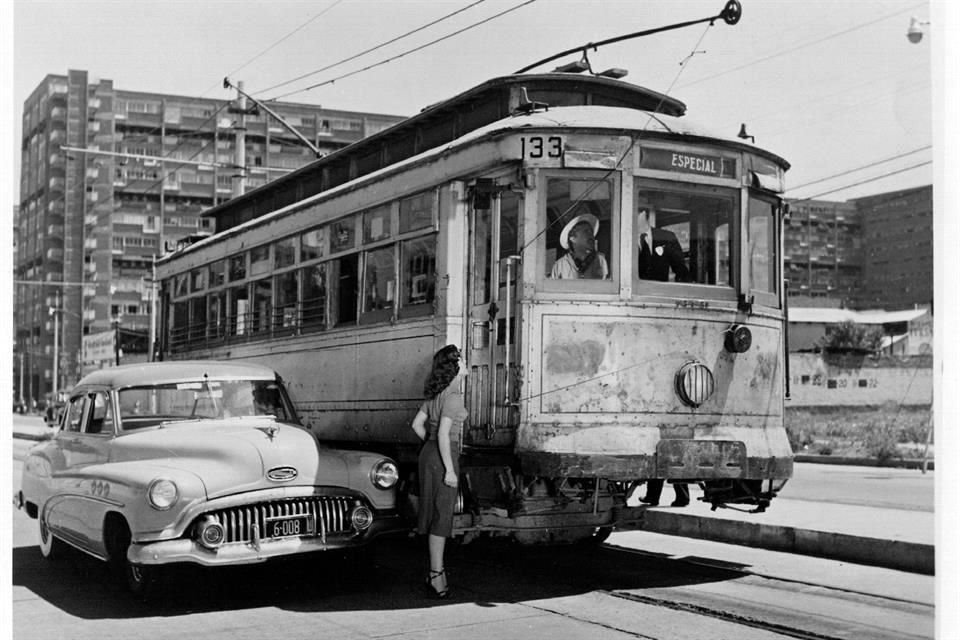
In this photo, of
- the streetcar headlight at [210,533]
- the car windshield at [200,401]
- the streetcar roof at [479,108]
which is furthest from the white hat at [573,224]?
the streetcar headlight at [210,533]

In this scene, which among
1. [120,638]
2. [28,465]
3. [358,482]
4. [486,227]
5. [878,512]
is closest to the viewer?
[120,638]

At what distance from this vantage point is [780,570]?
8.48 m

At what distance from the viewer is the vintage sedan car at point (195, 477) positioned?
6829 mm

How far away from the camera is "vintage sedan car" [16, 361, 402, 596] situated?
6.83 m

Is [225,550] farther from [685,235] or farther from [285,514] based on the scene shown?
[685,235]

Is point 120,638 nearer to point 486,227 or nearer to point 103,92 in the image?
point 486,227

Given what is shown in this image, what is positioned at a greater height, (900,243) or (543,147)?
(543,147)

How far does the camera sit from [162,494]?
6797 mm

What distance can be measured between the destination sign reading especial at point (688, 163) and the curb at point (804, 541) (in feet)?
10.1

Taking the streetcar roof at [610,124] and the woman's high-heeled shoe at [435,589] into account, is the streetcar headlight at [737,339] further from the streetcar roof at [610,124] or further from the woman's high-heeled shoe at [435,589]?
the woman's high-heeled shoe at [435,589]

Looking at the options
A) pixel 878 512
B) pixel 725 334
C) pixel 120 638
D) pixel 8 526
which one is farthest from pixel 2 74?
pixel 878 512

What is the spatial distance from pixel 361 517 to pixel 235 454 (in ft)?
3.08

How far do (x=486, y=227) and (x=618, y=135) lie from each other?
1173 mm

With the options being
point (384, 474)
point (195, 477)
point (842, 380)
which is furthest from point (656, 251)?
point (842, 380)
